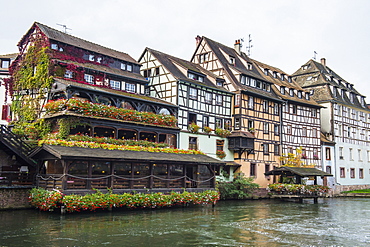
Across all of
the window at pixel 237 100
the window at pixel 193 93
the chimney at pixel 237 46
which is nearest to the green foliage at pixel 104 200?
the window at pixel 193 93

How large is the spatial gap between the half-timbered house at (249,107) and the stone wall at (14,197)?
2014 cm

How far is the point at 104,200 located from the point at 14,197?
519cm

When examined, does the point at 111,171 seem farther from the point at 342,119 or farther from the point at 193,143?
the point at 342,119

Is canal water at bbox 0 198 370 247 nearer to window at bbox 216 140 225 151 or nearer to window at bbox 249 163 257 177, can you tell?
window at bbox 216 140 225 151

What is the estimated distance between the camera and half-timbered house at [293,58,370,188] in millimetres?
50453

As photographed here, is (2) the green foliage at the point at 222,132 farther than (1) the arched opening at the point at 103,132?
Yes

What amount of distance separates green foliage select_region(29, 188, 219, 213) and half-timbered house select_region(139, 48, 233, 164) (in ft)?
28.6

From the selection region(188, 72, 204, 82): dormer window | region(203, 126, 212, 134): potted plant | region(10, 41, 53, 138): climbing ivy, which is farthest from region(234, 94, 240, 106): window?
region(10, 41, 53, 138): climbing ivy

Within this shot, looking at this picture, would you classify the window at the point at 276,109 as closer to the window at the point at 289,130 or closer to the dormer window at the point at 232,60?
the window at the point at 289,130

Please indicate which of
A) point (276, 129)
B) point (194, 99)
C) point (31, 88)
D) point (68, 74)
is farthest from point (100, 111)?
point (276, 129)

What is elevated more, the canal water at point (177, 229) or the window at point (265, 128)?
→ the window at point (265, 128)

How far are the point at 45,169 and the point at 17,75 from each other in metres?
10.7

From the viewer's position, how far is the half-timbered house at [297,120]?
44656mm

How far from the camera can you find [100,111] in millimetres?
27328
